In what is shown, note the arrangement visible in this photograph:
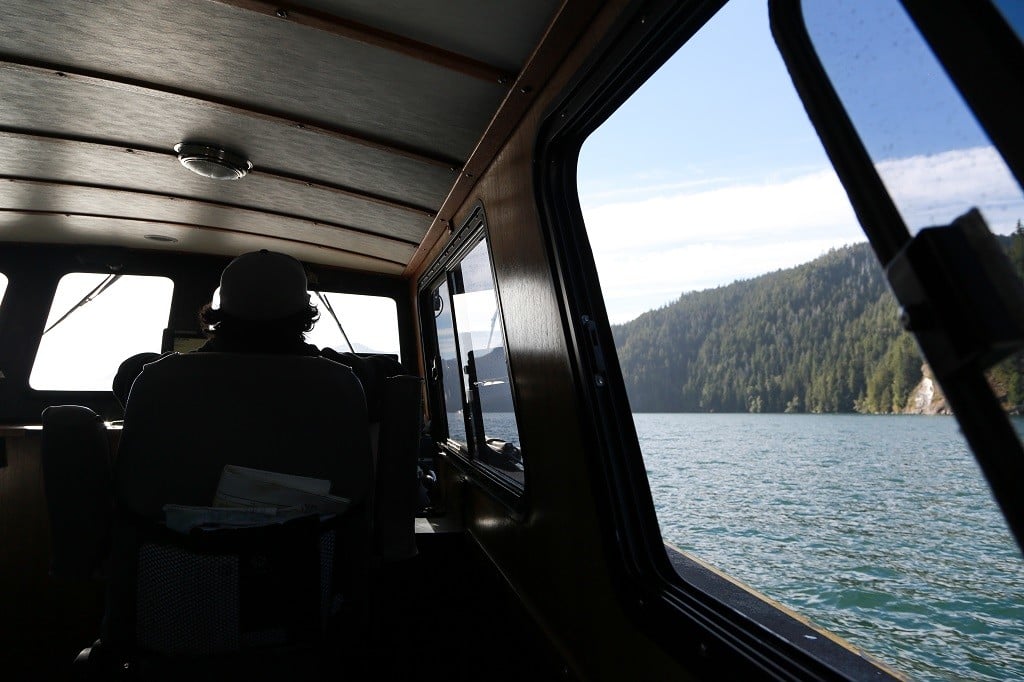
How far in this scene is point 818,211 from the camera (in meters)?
1.52

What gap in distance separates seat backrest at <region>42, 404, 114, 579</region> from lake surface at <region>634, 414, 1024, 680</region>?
163 centimetres

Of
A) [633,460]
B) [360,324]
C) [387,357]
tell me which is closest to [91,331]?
[360,324]

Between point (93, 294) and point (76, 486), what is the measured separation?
3.75m

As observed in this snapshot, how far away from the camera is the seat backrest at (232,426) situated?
1.33 metres

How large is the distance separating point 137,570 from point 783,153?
2019 millimetres

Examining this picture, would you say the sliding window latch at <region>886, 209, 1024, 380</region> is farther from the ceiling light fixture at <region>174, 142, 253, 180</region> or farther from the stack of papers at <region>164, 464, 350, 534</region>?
the ceiling light fixture at <region>174, 142, 253, 180</region>

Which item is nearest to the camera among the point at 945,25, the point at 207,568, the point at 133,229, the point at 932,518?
the point at 945,25

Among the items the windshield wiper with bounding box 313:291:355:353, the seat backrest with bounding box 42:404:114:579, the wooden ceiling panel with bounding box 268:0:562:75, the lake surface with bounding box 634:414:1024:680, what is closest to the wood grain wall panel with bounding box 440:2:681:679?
the wooden ceiling panel with bounding box 268:0:562:75

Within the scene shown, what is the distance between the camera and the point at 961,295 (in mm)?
662

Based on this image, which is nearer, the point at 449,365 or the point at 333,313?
the point at 333,313

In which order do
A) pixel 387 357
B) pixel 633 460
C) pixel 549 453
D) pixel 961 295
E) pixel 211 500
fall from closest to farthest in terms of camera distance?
1. pixel 961 295
2. pixel 211 500
3. pixel 633 460
4. pixel 549 453
5. pixel 387 357

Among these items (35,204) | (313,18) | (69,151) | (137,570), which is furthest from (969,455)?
(35,204)

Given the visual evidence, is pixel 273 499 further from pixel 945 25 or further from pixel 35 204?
pixel 35 204

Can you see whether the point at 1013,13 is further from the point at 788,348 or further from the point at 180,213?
the point at 180,213
